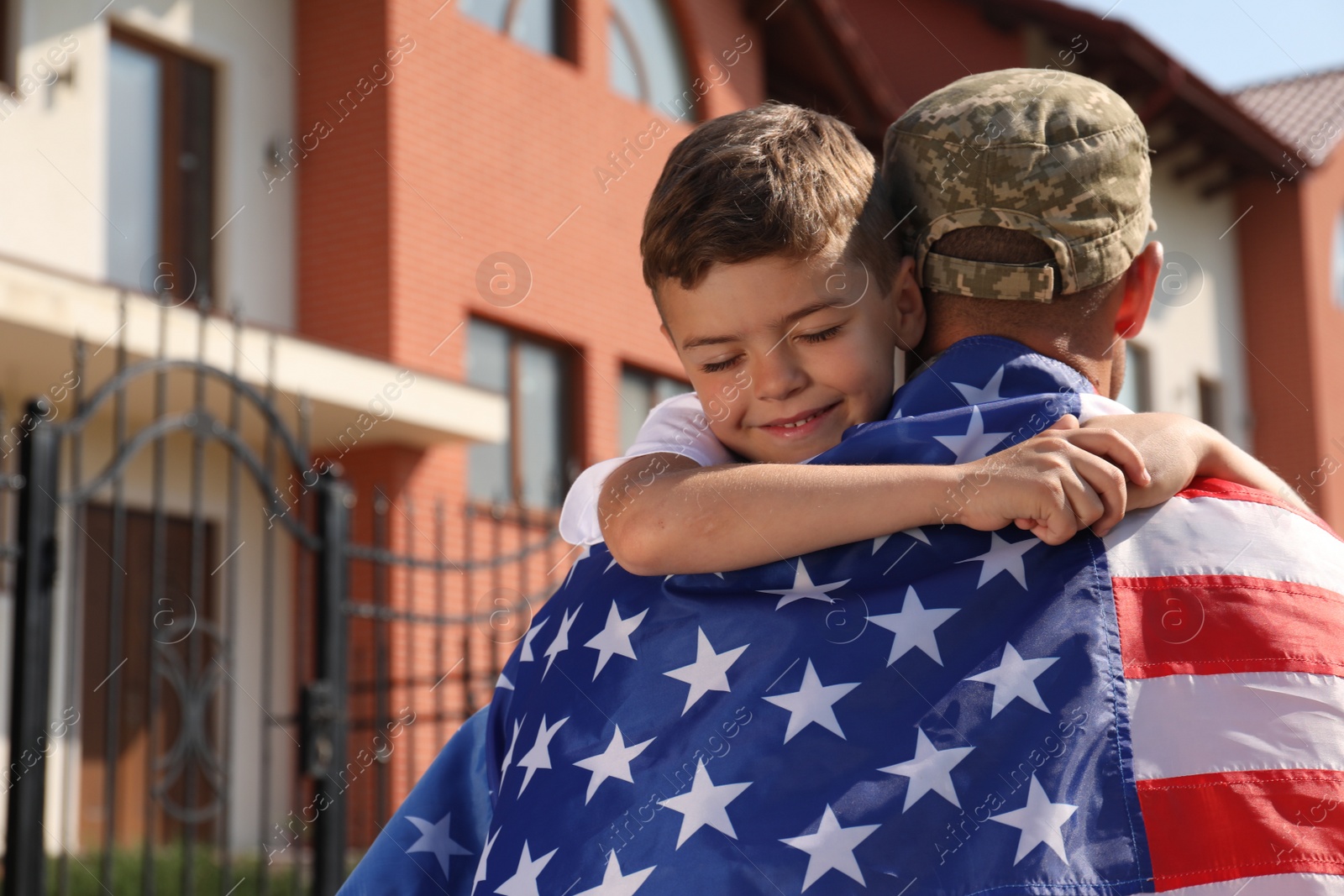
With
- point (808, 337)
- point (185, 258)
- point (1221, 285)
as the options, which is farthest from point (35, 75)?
point (1221, 285)

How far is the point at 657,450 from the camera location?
2.17 meters

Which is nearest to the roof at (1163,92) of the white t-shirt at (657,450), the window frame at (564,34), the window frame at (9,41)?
→ the window frame at (564,34)

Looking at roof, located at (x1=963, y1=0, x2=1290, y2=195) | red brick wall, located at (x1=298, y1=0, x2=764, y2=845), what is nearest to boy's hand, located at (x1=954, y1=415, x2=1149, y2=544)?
red brick wall, located at (x1=298, y1=0, x2=764, y2=845)

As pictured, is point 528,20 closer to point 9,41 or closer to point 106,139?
point 106,139

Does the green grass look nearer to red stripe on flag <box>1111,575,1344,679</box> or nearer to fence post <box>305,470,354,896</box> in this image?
fence post <box>305,470,354,896</box>

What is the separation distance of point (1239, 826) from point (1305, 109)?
75.2 ft

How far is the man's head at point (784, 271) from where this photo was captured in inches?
76.4

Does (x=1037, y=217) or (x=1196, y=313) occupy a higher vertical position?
(x=1196, y=313)

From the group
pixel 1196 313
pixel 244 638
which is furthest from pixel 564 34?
pixel 1196 313

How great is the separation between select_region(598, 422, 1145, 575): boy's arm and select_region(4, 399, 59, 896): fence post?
152 inches

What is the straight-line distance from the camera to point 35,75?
9953 mm

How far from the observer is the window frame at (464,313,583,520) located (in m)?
12.3

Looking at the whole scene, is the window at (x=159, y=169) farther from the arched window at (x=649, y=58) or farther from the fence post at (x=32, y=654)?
the fence post at (x=32, y=654)

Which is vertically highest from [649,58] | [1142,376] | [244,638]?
[649,58]
